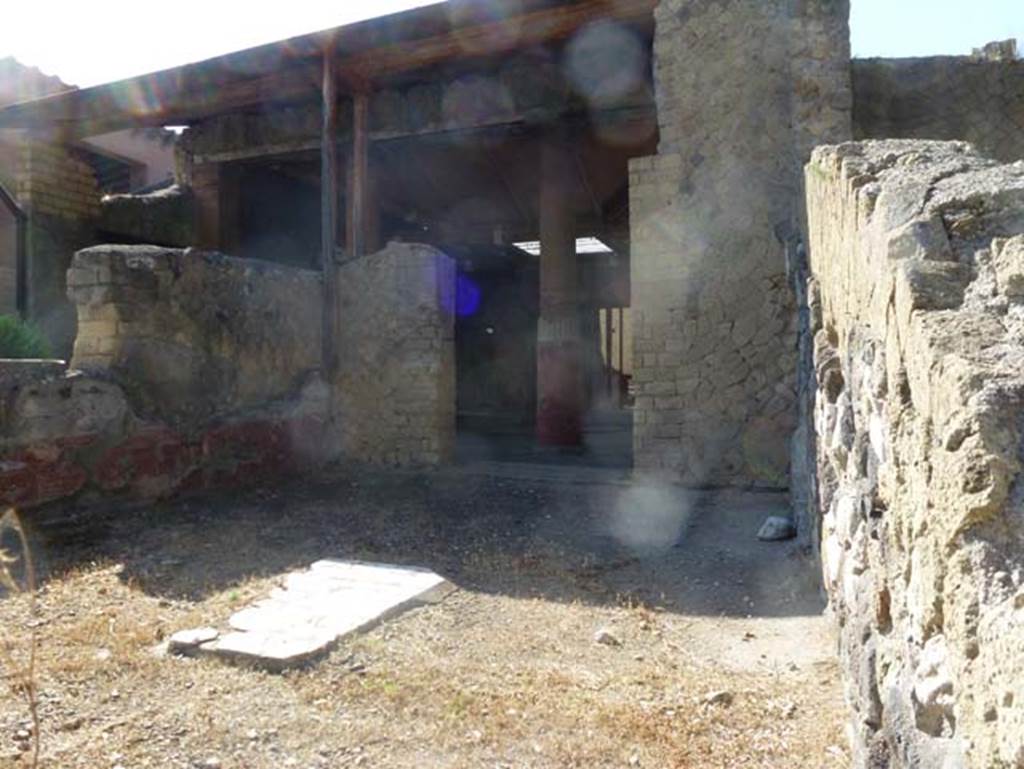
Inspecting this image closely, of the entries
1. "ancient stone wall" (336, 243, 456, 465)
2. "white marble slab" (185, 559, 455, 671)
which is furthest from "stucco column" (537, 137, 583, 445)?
"white marble slab" (185, 559, 455, 671)

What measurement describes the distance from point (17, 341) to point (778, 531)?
263 inches

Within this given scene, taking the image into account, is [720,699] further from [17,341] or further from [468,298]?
[468,298]

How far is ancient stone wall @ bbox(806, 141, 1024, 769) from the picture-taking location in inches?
36.1

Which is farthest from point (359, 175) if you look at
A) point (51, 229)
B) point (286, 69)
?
point (51, 229)

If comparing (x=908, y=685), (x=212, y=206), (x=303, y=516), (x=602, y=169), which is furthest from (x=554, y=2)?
(x=908, y=685)

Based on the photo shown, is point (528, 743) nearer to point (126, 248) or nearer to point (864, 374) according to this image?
point (864, 374)

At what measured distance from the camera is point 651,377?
5.74m

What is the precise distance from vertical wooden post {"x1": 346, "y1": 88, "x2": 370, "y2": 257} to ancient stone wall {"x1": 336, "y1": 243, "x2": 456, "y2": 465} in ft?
1.64

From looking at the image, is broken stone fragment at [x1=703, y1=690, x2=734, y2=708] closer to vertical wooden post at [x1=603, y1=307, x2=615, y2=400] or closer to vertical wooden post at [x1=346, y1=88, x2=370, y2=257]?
vertical wooden post at [x1=346, y1=88, x2=370, y2=257]

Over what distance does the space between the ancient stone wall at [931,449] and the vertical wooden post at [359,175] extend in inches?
216

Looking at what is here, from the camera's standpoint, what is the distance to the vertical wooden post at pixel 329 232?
22.3 feet

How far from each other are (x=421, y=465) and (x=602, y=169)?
431 centimetres

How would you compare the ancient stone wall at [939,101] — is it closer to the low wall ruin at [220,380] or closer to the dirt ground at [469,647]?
the dirt ground at [469,647]

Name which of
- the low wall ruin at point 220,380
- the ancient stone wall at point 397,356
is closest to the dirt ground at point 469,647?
the low wall ruin at point 220,380
